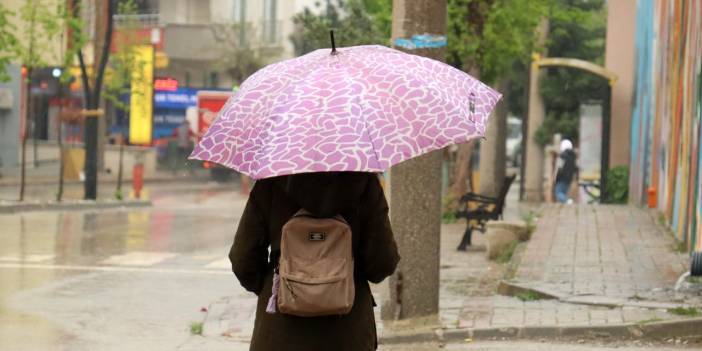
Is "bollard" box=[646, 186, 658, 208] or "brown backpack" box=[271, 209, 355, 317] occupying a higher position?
"brown backpack" box=[271, 209, 355, 317]

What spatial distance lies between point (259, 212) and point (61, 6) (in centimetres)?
2410

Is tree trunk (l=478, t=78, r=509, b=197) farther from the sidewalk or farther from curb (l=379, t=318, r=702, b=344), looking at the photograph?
curb (l=379, t=318, r=702, b=344)

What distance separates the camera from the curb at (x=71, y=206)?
24853 millimetres

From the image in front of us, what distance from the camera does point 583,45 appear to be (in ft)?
141

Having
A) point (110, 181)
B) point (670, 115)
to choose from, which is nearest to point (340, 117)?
point (670, 115)

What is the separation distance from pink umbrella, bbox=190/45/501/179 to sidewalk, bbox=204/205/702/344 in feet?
13.7

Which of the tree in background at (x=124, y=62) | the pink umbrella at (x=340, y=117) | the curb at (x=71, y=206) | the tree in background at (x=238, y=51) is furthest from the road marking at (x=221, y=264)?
the tree in background at (x=238, y=51)

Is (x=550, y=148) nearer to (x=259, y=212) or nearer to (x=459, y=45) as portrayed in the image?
(x=459, y=45)

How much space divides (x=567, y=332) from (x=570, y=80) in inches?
1201

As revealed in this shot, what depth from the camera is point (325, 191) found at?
5.13 m

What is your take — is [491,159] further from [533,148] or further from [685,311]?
[685,311]

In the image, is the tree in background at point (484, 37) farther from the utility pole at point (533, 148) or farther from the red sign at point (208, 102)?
the red sign at point (208, 102)

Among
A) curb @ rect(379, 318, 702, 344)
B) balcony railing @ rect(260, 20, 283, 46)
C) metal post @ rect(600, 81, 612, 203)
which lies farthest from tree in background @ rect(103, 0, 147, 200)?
curb @ rect(379, 318, 702, 344)

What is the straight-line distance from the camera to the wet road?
1045cm
